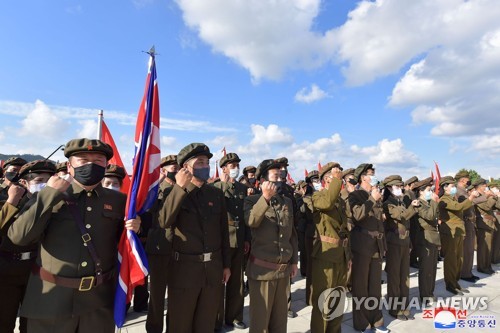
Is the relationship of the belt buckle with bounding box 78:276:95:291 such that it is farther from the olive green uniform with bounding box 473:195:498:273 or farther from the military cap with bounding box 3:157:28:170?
the olive green uniform with bounding box 473:195:498:273

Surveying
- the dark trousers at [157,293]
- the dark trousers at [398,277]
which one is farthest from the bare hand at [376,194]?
the dark trousers at [157,293]

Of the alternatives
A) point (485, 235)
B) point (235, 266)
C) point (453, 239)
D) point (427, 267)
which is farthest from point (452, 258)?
point (235, 266)

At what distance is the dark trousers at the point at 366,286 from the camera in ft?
16.4

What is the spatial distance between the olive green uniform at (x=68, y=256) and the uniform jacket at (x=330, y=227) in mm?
2813

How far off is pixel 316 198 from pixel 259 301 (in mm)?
1692

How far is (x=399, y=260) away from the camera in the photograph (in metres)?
5.54

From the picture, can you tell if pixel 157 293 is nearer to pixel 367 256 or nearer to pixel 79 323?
pixel 79 323

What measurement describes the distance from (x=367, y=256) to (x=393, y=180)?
1.79 meters

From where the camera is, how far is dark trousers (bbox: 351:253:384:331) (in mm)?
4992

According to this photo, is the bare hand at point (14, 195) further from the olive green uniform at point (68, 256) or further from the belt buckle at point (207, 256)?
the belt buckle at point (207, 256)

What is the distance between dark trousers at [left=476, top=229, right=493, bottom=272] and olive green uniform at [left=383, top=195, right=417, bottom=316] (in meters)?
5.29

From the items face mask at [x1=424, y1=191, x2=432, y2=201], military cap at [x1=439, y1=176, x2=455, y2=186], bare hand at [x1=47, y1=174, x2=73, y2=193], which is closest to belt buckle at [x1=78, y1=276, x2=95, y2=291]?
bare hand at [x1=47, y1=174, x2=73, y2=193]

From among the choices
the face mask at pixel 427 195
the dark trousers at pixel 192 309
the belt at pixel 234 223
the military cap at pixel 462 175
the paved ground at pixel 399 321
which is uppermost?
the military cap at pixel 462 175

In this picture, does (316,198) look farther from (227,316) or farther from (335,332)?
(227,316)
